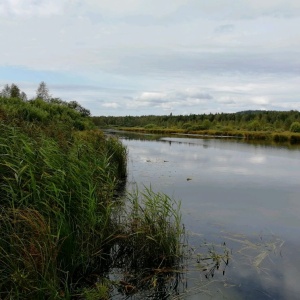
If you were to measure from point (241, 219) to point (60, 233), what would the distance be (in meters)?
6.11

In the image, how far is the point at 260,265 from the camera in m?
6.41

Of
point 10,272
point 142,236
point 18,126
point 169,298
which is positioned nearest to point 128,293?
point 169,298

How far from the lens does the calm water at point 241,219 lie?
5.63 meters

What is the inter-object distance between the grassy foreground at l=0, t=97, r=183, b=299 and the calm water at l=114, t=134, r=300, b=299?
99 centimetres

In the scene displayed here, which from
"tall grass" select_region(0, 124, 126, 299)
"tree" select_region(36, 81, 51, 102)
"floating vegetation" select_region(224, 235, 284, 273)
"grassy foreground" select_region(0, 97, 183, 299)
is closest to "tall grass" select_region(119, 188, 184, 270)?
"grassy foreground" select_region(0, 97, 183, 299)

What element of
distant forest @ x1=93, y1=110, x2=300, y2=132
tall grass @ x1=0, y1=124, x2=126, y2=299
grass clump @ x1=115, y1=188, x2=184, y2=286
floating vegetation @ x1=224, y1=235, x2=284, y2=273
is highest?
distant forest @ x1=93, y1=110, x2=300, y2=132

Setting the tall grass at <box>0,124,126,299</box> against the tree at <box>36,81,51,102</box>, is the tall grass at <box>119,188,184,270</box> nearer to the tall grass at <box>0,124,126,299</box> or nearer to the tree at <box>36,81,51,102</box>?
the tall grass at <box>0,124,126,299</box>

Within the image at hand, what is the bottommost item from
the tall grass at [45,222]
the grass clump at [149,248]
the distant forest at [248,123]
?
the grass clump at [149,248]

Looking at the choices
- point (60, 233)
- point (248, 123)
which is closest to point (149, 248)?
point (60, 233)

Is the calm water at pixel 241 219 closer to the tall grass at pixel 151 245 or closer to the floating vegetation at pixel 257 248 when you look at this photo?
the floating vegetation at pixel 257 248

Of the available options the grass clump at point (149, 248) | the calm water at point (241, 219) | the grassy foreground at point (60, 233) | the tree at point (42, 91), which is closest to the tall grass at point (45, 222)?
the grassy foreground at point (60, 233)

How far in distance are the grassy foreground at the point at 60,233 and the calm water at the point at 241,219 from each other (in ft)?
3.24

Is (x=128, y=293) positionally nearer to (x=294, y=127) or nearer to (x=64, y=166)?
(x=64, y=166)

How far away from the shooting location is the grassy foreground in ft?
13.3
